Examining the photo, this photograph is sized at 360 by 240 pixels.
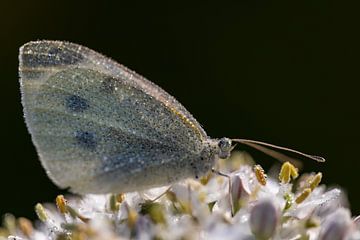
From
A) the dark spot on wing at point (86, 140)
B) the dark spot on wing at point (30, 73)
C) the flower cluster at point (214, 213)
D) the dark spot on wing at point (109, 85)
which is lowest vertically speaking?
the flower cluster at point (214, 213)

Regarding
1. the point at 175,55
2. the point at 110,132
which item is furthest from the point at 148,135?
the point at 175,55

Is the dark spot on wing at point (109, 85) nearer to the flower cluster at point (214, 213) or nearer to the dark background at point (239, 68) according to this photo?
the flower cluster at point (214, 213)

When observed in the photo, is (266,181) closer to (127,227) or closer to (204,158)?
(204,158)

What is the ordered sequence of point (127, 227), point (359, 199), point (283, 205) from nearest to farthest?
point (127, 227)
point (283, 205)
point (359, 199)

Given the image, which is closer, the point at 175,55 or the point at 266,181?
the point at 266,181

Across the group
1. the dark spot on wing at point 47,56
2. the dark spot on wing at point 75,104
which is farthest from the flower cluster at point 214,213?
the dark spot on wing at point 47,56

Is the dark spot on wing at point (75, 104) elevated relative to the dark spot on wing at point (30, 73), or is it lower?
lower

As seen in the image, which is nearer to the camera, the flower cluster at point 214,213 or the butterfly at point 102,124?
Answer: the flower cluster at point 214,213
